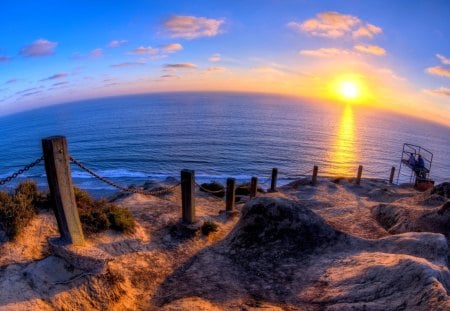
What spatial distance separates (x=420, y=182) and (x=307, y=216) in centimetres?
2497

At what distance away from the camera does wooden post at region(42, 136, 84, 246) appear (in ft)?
21.1

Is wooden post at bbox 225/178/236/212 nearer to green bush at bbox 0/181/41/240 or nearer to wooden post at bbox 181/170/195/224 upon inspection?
wooden post at bbox 181/170/195/224

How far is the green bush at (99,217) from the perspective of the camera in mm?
8557

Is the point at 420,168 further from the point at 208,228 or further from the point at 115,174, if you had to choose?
the point at 115,174

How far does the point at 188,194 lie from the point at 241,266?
3.22m

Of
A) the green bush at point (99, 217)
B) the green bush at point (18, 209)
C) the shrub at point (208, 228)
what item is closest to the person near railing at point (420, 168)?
the shrub at point (208, 228)

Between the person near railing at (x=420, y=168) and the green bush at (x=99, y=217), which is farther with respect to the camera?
the person near railing at (x=420, y=168)

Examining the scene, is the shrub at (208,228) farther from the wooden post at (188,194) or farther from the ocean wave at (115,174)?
the ocean wave at (115,174)

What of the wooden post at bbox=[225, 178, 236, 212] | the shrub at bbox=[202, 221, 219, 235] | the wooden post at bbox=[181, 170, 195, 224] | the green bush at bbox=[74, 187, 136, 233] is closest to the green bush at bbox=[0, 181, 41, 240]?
the green bush at bbox=[74, 187, 136, 233]

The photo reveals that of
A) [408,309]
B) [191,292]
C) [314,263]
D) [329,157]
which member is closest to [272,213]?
[314,263]

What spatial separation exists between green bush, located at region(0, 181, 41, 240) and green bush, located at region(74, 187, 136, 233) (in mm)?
1193

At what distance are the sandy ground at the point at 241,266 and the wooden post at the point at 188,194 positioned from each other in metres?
0.44

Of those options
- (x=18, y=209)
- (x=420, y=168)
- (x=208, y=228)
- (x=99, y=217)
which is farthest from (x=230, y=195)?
(x=420, y=168)

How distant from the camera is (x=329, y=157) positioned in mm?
58969
